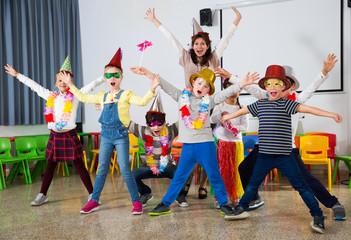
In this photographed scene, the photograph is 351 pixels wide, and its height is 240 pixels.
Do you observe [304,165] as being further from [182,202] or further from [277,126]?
[182,202]

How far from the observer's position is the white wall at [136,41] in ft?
21.5

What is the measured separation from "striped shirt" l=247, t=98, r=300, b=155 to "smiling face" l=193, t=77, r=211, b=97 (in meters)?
0.56

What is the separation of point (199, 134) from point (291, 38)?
3599 mm

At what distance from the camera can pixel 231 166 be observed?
3.78 meters

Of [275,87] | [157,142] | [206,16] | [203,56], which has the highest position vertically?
[206,16]

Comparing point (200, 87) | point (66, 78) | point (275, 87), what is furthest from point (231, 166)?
point (66, 78)

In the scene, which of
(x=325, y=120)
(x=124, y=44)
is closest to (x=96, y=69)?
(x=124, y=44)

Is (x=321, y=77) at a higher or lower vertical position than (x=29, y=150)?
higher

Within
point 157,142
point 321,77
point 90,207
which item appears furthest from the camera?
point 157,142

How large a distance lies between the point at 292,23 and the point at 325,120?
165 cm

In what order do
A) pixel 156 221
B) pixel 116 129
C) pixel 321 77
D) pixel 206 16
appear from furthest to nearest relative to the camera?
1. pixel 206 16
2. pixel 116 129
3. pixel 321 77
4. pixel 156 221

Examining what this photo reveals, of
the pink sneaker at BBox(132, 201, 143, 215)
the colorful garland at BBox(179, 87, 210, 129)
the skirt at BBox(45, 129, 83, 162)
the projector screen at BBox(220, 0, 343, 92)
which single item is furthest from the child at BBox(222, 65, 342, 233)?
the projector screen at BBox(220, 0, 343, 92)

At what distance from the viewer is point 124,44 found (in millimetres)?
7406

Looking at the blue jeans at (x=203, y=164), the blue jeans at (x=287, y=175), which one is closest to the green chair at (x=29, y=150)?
the blue jeans at (x=203, y=164)
